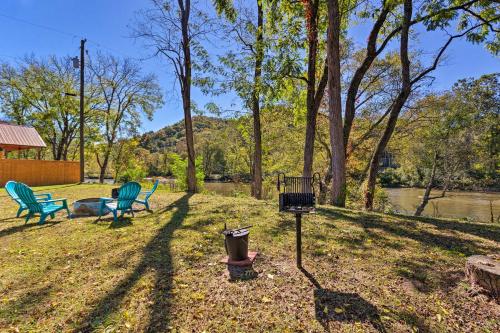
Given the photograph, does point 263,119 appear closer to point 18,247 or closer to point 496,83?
point 496,83

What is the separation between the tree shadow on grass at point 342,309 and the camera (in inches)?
87.1

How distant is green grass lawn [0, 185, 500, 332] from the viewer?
2223 mm

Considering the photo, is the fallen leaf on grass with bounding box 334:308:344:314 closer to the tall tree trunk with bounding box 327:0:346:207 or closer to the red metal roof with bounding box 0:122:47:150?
the tall tree trunk with bounding box 327:0:346:207

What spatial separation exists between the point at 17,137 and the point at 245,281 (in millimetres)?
16678

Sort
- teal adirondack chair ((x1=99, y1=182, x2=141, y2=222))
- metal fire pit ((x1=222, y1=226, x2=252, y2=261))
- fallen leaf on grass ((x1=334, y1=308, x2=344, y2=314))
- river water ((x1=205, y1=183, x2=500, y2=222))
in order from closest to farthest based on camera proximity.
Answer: fallen leaf on grass ((x1=334, y1=308, x2=344, y2=314)) < metal fire pit ((x1=222, y1=226, x2=252, y2=261)) < teal adirondack chair ((x1=99, y1=182, x2=141, y2=222)) < river water ((x1=205, y1=183, x2=500, y2=222))

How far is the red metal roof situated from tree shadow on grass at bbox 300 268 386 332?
16.7 meters

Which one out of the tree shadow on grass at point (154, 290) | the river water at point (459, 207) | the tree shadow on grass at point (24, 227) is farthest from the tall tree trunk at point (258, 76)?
the river water at point (459, 207)

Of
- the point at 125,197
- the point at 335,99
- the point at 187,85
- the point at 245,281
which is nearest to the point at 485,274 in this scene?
the point at 245,281

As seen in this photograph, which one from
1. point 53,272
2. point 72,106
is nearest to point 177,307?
point 53,272

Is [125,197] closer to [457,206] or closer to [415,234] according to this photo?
[415,234]

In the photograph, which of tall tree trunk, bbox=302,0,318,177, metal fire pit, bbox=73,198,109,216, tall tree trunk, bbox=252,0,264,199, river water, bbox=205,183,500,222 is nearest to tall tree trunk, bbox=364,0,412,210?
tall tree trunk, bbox=302,0,318,177

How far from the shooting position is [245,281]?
113 inches

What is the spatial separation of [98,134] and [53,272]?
2223 cm

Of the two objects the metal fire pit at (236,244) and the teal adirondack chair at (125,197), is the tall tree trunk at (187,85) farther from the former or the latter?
the metal fire pit at (236,244)
